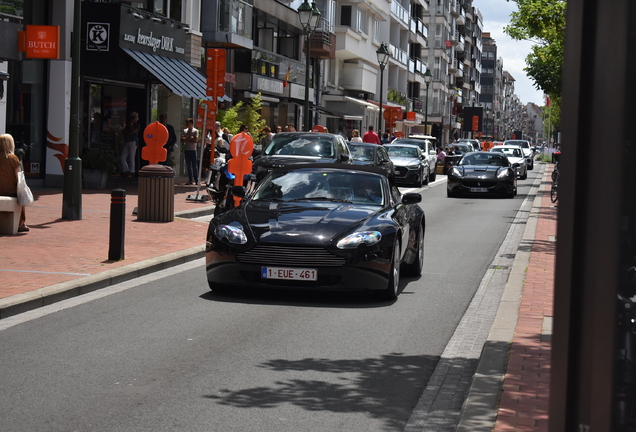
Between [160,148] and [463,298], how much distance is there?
10.4m

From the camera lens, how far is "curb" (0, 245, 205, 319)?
28.6 ft

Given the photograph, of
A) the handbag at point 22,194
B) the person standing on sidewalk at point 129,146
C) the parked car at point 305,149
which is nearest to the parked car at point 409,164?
the person standing on sidewalk at point 129,146

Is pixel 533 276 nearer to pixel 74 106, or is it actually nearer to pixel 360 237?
pixel 360 237

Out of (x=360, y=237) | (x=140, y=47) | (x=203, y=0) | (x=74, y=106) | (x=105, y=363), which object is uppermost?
(x=203, y=0)

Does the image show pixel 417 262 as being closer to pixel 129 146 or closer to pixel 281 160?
pixel 281 160

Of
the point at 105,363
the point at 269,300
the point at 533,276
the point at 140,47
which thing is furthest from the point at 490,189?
the point at 105,363

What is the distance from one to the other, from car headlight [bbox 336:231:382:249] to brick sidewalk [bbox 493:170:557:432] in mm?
1540

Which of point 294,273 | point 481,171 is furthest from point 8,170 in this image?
point 481,171

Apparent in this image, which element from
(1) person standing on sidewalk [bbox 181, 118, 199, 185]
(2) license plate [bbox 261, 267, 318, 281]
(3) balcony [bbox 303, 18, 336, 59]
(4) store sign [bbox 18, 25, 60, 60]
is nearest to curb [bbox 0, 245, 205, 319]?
(2) license plate [bbox 261, 267, 318, 281]

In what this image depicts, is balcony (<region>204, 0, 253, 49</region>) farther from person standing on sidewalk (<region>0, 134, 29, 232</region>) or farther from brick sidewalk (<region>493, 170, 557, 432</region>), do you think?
brick sidewalk (<region>493, 170, 557, 432</region>)

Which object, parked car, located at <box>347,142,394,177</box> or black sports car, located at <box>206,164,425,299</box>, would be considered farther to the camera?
parked car, located at <box>347,142,394,177</box>

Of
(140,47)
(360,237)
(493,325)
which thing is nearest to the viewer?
(493,325)

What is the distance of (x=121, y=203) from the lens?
11438 millimetres

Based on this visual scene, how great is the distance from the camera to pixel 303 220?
9.70 m
